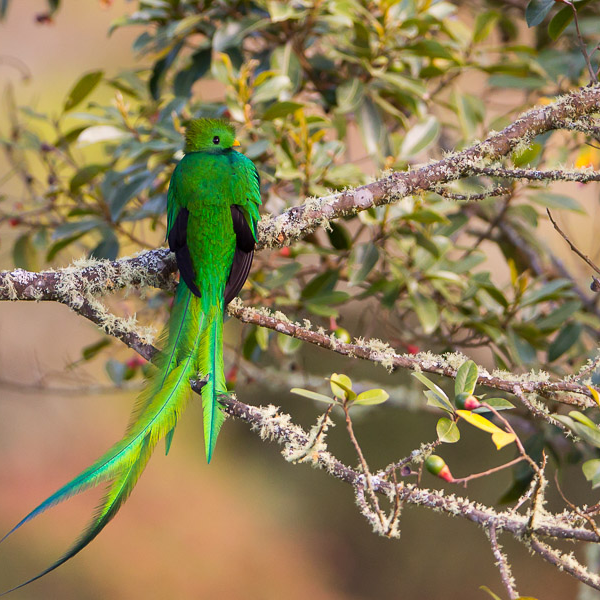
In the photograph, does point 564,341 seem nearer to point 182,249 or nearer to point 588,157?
point 588,157

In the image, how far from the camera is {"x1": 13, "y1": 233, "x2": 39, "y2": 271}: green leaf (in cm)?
241

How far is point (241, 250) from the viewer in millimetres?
1677

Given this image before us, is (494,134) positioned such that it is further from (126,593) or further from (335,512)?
(126,593)

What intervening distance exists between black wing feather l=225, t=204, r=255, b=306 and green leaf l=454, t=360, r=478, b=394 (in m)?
0.60

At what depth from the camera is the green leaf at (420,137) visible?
7.00ft

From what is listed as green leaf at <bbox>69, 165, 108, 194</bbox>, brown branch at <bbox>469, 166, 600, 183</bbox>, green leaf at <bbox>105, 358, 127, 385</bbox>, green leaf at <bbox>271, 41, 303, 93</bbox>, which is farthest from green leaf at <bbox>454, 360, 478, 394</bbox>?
green leaf at <bbox>105, 358, 127, 385</bbox>

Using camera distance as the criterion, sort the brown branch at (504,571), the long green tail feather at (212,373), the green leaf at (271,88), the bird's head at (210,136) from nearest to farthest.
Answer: the brown branch at (504,571), the long green tail feather at (212,373), the bird's head at (210,136), the green leaf at (271,88)

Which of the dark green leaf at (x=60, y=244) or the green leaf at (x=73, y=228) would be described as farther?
the dark green leaf at (x=60, y=244)

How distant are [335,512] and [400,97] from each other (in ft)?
9.62

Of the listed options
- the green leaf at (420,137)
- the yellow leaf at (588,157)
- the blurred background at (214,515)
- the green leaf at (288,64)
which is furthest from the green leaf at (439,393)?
the blurred background at (214,515)

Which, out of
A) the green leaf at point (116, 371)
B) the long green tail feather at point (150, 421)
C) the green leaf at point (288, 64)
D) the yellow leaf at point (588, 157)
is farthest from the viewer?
the green leaf at point (116, 371)

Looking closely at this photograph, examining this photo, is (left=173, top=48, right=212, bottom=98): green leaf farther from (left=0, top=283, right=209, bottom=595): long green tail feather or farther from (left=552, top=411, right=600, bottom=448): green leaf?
(left=552, top=411, right=600, bottom=448): green leaf

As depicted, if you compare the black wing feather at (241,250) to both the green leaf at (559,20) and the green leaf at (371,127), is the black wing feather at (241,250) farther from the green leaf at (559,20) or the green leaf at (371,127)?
the green leaf at (559,20)

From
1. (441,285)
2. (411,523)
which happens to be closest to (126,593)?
(411,523)
